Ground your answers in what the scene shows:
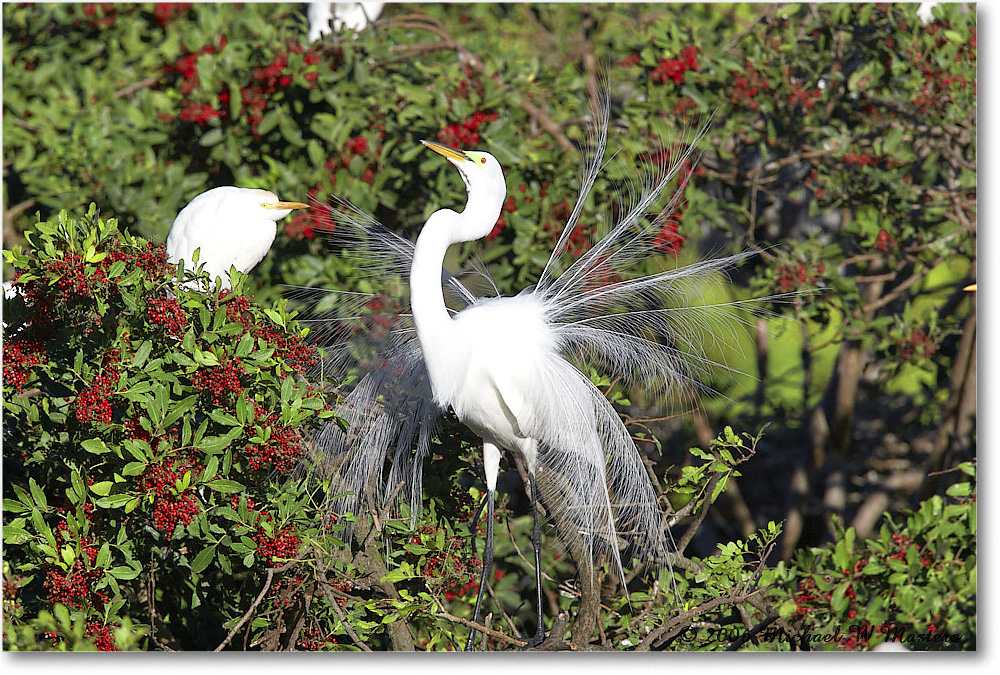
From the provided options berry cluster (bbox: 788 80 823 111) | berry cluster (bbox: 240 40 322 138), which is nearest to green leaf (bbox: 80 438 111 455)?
berry cluster (bbox: 240 40 322 138)

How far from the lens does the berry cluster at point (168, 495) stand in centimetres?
150

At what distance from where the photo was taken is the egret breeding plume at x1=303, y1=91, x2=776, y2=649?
1.67 metres

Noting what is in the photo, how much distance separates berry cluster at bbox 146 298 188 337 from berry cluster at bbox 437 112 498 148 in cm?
85

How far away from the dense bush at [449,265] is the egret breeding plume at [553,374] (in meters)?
0.09

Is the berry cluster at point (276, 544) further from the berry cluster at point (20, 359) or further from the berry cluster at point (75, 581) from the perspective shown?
the berry cluster at point (20, 359)

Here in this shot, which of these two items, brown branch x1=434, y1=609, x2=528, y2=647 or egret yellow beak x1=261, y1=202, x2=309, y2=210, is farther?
egret yellow beak x1=261, y1=202, x2=309, y2=210

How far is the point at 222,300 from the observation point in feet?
5.14

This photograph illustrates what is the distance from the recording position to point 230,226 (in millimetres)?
1982

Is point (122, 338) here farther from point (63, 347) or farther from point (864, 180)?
point (864, 180)

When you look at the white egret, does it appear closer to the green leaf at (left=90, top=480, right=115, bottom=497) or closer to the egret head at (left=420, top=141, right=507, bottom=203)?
the egret head at (left=420, top=141, right=507, bottom=203)

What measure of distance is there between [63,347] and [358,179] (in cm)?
92

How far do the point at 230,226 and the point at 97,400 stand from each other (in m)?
0.57

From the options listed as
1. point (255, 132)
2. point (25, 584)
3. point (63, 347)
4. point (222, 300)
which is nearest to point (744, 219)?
point (255, 132)

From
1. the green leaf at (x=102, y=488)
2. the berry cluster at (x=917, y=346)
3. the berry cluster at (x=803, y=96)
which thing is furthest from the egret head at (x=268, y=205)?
the berry cluster at (x=917, y=346)
